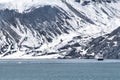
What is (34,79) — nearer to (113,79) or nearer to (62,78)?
(62,78)

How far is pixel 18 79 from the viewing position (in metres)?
159

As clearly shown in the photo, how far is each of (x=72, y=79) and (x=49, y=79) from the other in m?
6.38

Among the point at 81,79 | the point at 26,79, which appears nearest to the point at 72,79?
the point at 81,79

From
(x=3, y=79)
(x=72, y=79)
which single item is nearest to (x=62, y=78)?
(x=72, y=79)

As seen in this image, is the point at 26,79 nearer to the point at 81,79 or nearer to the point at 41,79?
the point at 41,79

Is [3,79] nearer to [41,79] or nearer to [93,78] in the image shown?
[41,79]

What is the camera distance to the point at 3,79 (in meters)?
157

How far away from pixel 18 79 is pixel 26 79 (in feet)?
8.39

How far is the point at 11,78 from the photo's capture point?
16188 centimetres

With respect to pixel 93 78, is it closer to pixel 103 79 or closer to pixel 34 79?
pixel 103 79

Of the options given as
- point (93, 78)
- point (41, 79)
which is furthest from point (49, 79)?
point (93, 78)

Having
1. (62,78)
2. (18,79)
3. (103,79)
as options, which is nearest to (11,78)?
(18,79)

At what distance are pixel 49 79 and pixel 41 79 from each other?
2.45 meters

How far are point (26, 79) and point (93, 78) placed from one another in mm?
18656
